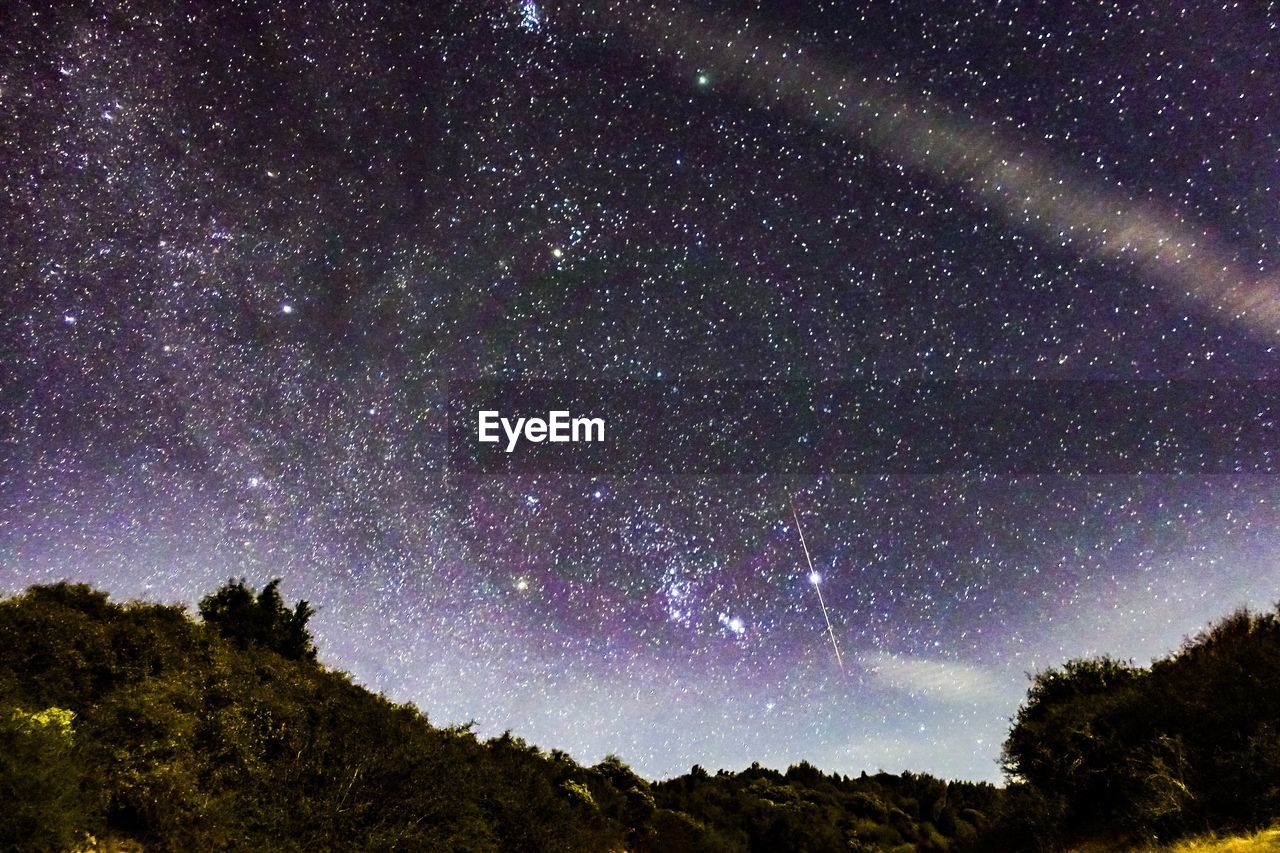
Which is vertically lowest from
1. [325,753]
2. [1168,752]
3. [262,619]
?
[1168,752]

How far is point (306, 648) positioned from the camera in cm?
2884

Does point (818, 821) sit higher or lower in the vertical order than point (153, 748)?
lower

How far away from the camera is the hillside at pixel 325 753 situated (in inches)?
498

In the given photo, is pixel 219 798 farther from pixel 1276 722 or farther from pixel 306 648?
pixel 1276 722

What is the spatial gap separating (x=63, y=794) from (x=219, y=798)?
3.42m

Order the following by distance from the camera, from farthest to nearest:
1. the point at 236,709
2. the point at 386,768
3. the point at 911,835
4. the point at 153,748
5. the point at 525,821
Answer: the point at 911,835 < the point at 525,821 < the point at 386,768 < the point at 236,709 < the point at 153,748

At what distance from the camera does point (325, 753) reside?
55.6 ft

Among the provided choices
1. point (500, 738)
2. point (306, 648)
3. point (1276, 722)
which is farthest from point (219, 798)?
point (1276, 722)

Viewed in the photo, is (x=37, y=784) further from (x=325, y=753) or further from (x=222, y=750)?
(x=325, y=753)

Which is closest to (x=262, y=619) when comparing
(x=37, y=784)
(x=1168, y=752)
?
(x=37, y=784)

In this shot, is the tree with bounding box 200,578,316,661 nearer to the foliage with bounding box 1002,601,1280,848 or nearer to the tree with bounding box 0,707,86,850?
the tree with bounding box 0,707,86,850

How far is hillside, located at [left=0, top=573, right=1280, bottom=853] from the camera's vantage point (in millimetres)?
12641

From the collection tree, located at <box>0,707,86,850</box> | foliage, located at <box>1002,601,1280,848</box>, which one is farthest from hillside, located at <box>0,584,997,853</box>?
foliage, located at <box>1002,601,1280,848</box>

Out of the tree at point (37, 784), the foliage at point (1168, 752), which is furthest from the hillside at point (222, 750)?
the foliage at point (1168, 752)
